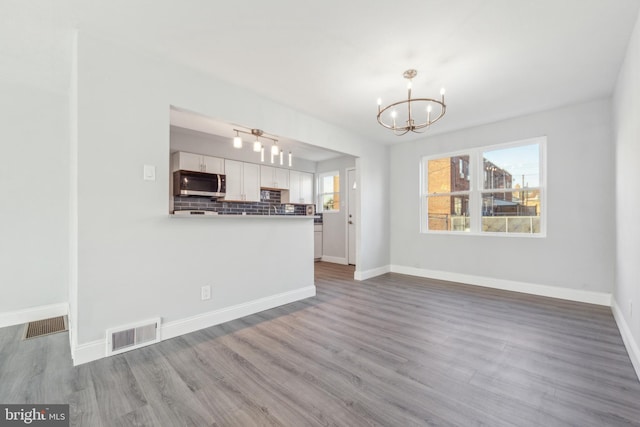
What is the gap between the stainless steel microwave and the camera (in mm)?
4680

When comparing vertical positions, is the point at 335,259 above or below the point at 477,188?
below

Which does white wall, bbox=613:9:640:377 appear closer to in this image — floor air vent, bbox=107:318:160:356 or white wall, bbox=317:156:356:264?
floor air vent, bbox=107:318:160:356

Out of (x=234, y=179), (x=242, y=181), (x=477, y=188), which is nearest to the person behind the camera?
(x=477, y=188)

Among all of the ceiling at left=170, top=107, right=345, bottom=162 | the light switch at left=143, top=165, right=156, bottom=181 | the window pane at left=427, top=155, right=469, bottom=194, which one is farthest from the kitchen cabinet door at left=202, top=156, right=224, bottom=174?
the window pane at left=427, top=155, right=469, bottom=194

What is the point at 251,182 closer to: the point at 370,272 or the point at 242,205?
the point at 242,205

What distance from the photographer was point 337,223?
22.4 feet

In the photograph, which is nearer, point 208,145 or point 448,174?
point 448,174

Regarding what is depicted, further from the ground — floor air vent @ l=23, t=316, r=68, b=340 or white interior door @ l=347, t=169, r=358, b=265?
white interior door @ l=347, t=169, r=358, b=265

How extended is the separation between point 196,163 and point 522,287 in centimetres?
550

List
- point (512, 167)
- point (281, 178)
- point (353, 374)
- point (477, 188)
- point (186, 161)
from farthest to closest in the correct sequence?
point (281, 178), point (186, 161), point (477, 188), point (512, 167), point (353, 374)

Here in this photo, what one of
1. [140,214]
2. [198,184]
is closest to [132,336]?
[140,214]

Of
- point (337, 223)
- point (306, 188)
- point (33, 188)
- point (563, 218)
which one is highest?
point (306, 188)

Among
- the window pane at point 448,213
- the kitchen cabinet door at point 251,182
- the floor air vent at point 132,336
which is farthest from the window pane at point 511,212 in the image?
the floor air vent at point 132,336

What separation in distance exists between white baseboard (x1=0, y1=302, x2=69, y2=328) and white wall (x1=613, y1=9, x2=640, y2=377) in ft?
17.5
